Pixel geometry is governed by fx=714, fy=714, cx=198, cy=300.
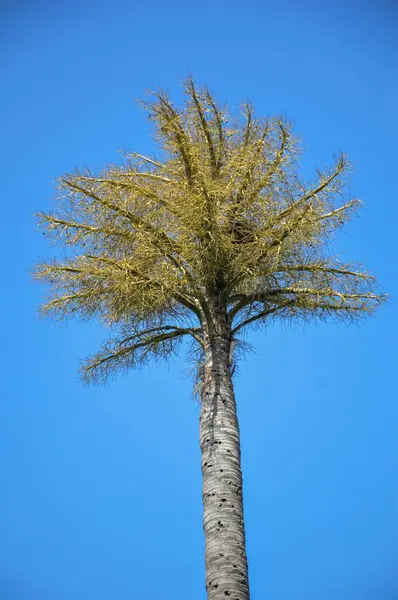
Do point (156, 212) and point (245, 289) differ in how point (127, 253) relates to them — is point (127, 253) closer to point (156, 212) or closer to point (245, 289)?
point (156, 212)

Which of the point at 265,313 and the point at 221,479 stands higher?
the point at 265,313

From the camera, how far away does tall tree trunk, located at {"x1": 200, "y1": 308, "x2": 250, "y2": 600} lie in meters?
6.29

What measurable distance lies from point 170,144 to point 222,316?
2220 millimetres

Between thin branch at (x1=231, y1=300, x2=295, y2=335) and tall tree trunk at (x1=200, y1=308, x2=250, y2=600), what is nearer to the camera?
tall tree trunk at (x1=200, y1=308, x2=250, y2=600)

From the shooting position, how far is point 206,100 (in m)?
8.60

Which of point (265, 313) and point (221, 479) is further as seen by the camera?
point (265, 313)

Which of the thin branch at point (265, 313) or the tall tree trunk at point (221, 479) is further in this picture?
the thin branch at point (265, 313)

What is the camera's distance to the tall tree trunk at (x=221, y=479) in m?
6.29

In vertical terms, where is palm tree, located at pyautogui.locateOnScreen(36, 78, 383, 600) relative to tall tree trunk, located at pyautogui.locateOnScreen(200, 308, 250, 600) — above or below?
above

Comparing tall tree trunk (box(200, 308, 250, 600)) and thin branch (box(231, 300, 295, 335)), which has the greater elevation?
thin branch (box(231, 300, 295, 335))

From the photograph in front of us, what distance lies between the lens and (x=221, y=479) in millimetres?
6742

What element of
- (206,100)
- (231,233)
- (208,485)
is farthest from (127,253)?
(208,485)

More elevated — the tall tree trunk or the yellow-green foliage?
the yellow-green foliage

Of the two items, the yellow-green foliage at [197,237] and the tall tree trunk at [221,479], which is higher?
the yellow-green foliage at [197,237]
